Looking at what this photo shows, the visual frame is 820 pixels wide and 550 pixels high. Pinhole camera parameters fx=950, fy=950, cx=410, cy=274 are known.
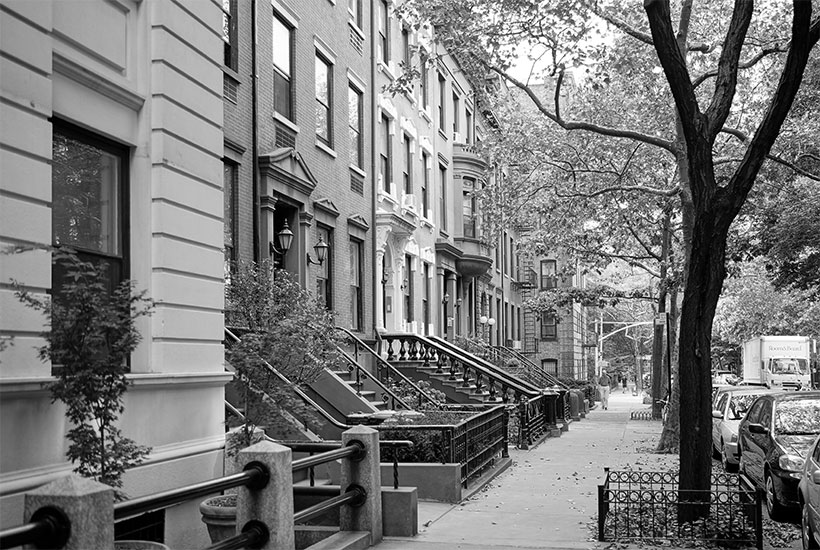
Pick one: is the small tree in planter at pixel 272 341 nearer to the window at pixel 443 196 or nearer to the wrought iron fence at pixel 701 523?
the wrought iron fence at pixel 701 523

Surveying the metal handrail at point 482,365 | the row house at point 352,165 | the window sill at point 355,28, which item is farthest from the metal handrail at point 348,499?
the window sill at point 355,28

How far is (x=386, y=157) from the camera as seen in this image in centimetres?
2625

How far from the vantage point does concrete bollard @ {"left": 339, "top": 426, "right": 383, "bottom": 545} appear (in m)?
9.84

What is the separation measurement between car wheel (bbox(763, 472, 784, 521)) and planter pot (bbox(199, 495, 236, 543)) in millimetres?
7101

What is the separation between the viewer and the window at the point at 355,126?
23.2 m

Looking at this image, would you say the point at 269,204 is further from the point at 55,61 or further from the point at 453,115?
the point at 453,115

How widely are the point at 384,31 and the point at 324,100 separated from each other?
6262 millimetres

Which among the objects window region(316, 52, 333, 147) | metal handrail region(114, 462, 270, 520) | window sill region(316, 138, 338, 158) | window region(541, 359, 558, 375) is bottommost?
window region(541, 359, 558, 375)

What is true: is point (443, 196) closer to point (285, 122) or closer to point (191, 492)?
point (285, 122)

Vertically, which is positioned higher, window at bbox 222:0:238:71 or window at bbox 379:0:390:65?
window at bbox 379:0:390:65

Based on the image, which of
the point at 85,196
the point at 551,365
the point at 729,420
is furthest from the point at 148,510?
the point at 551,365

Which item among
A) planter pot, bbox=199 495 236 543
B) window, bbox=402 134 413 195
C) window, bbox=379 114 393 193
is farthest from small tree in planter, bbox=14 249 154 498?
window, bbox=402 134 413 195

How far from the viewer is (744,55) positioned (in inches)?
831

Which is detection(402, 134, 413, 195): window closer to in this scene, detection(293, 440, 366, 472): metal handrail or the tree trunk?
the tree trunk
